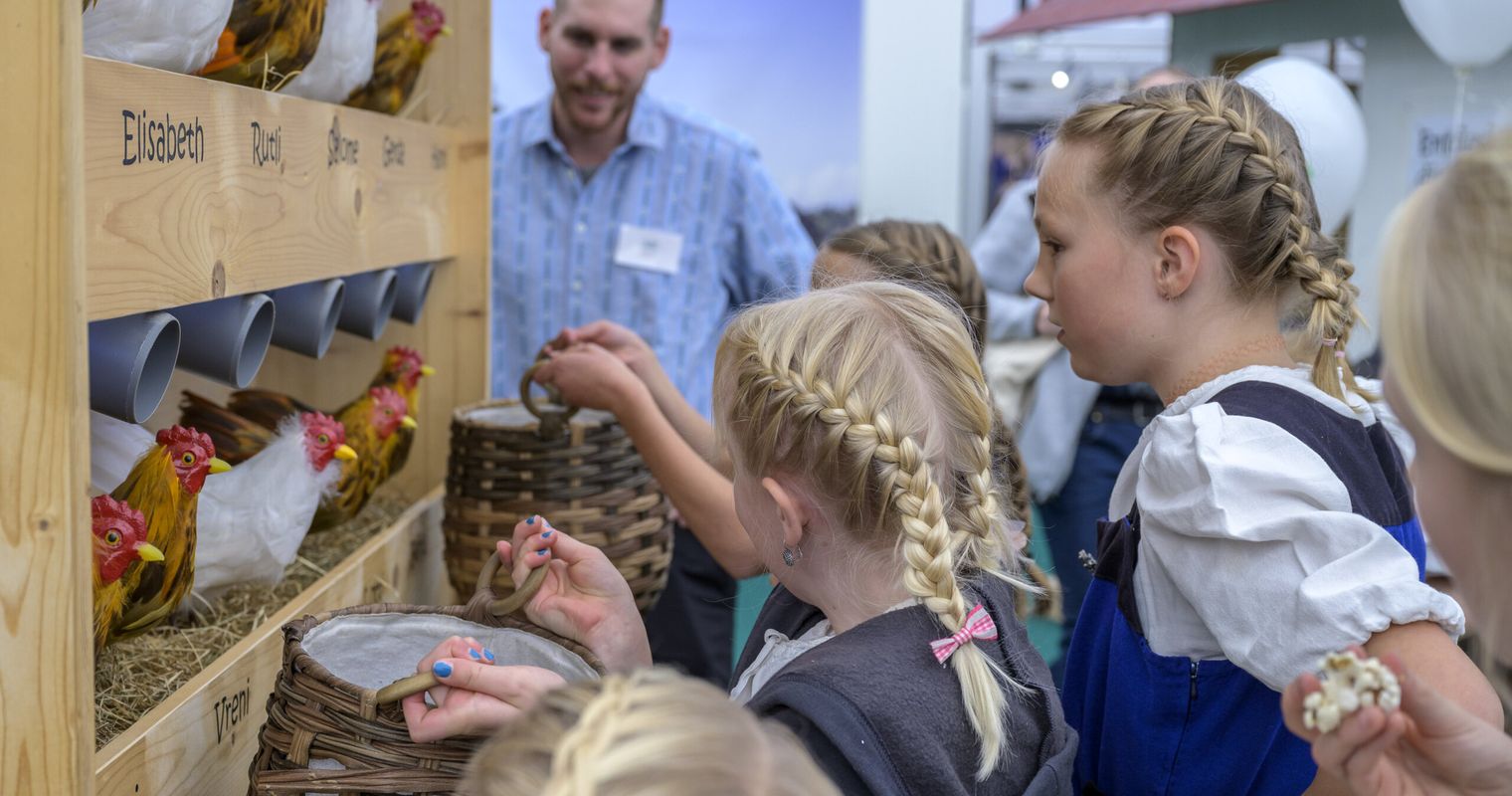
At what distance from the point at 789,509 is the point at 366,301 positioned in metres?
1.05

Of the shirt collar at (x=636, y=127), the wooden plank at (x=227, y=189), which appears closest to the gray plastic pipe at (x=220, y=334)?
the wooden plank at (x=227, y=189)

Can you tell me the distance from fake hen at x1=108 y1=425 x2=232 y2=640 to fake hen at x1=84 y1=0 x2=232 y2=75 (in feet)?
1.25

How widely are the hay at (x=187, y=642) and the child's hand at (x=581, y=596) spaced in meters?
0.36

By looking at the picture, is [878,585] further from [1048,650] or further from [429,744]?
[1048,650]

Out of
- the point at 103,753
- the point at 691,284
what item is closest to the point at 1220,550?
the point at 103,753

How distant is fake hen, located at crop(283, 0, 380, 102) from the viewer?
1.70m

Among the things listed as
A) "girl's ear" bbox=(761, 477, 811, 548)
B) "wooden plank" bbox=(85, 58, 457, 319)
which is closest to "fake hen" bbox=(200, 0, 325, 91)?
"wooden plank" bbox=(85, 58, 457, 319)

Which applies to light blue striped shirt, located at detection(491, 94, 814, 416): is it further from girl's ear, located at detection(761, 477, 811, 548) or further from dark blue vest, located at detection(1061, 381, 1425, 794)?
girl's ear, located at detection(761, 477, 811, 548)

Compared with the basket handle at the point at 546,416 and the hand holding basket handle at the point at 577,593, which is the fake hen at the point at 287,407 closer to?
the basket handle at the point at 546,416

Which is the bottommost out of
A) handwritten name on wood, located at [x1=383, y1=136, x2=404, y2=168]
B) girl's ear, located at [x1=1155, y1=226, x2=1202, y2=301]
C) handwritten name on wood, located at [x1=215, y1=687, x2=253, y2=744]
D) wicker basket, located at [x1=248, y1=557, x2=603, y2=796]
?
handwritten name on wood, located at [x1=215, y1=687, x2=253, y2=744]

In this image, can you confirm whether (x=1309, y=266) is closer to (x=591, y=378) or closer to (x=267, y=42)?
(x=591, y=378)

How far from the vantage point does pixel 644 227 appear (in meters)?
2.90

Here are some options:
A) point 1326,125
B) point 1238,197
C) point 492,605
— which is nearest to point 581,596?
point 492,605

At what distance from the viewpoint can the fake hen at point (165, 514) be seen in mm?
1270
